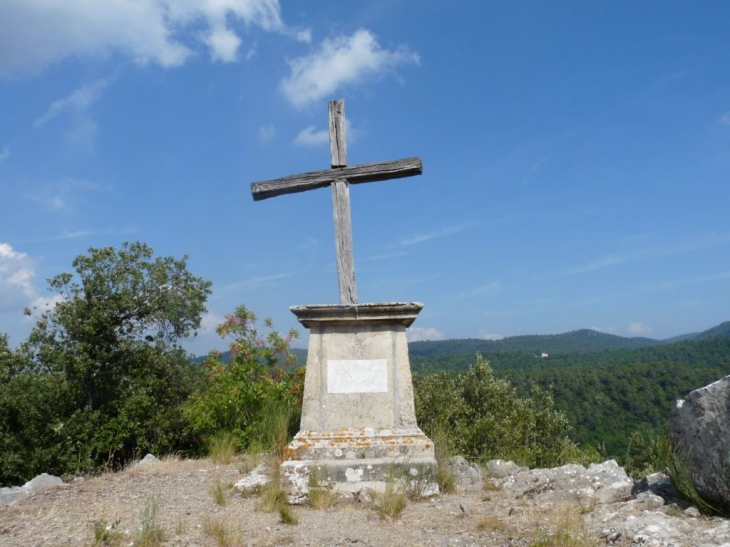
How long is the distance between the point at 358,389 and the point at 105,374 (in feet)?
18.8

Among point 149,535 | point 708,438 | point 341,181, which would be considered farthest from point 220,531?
Answer: point 341,181

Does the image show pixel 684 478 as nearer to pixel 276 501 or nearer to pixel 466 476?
pixel 466 476

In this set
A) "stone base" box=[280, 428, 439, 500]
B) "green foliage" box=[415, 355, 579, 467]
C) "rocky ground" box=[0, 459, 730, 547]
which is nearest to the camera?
"rocky ground" box=[0, 459, 730, 547]

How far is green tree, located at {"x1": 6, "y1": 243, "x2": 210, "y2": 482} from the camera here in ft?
27.7

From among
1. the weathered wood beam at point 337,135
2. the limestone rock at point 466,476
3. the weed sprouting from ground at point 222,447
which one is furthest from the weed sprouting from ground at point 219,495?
the weathered wood beam at point 337,135

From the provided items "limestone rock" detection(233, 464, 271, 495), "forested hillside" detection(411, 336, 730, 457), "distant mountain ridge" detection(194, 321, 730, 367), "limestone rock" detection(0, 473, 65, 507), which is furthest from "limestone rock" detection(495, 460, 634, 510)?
"distant mountain ridge" detection(194, 321, 730, 367)

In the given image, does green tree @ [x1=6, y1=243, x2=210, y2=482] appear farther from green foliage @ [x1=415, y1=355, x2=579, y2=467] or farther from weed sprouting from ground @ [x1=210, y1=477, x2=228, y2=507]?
green foliage @ [x1=415, y1=355, x2=579, y2=467]

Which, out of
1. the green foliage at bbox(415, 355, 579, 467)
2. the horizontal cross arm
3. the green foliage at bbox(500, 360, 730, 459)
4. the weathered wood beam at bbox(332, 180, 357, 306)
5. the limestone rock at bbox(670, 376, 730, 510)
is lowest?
the green foliage at bbox(500, 360, 730, 459)

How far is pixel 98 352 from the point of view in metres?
8.92

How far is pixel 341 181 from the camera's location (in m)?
6.53

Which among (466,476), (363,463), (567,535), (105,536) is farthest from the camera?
(466,476)

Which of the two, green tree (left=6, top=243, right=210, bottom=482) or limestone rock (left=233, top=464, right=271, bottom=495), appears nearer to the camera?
limestone rock (left=233, top=464, right=271, bottom=495)

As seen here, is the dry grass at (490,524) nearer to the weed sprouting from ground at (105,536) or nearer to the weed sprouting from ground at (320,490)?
the weed sprouting from ground at (320,490)

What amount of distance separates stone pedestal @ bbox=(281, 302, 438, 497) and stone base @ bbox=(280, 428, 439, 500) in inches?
0.4
